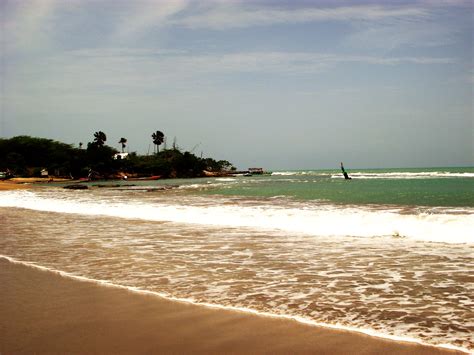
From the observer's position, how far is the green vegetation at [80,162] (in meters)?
93.5

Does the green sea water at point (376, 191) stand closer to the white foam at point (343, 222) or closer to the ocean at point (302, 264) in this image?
the white foam at point (343, 222)

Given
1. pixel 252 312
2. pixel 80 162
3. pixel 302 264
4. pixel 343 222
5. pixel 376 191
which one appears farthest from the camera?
pixel 80 162

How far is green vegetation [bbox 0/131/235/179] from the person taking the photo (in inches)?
3680

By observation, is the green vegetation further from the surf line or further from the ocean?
the surf line

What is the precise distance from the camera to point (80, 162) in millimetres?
94250

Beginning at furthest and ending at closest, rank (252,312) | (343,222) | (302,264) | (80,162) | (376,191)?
(80,162) → (376,191) → (343,222) → (302,264) → (252,312)

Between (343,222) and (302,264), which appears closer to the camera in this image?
(302,264)

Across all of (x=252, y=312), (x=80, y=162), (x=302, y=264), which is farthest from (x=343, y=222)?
(x=80, y=162)

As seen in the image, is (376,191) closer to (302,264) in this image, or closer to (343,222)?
(343,222)

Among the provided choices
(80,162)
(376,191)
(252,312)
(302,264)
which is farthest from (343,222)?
(80,162)

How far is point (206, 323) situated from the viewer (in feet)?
14.8

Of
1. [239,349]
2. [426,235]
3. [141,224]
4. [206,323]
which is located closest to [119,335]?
[206,323]

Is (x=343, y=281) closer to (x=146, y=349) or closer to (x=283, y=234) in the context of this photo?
(x=146, y=349)

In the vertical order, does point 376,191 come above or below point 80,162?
below
